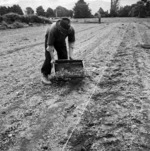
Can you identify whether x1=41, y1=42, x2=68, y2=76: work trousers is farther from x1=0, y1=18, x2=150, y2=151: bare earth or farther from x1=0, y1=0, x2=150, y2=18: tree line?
x1=0, y1=0, x2=150, y2=18: tree line

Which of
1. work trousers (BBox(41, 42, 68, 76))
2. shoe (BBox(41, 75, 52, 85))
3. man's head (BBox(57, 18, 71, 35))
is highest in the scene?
man's head (BBox(57, 18, 71, 35))

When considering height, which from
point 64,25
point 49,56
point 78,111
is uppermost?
point 64,25

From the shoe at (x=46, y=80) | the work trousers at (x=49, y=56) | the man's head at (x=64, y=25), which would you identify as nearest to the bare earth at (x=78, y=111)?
the shoe at (x=46, y=80)

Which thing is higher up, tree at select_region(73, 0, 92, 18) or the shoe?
tree at select_region(73, 0, 92, 18)

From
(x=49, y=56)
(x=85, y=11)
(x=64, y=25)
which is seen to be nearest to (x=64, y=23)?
(x=64, y=25)

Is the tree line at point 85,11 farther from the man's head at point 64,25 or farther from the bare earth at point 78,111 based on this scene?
the man's head at point 64,25

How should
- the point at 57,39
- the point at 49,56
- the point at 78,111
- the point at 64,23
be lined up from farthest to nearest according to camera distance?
the point at 49,56
the point at 57,39
the point at 64,23
the point at 78,111

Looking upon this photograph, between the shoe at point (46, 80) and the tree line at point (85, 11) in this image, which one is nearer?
the shoe at point (46, 80)

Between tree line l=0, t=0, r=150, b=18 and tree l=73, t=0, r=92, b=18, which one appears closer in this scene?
tree line l=0, t=0, r=150, b=18

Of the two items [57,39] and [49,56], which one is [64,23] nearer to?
[57,39]

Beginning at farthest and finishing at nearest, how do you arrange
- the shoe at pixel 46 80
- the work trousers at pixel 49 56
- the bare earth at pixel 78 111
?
1. the shoe at pixel 46 80
2. the work trousers at pixel 49 56
3. the bare earth at pixel 78 111

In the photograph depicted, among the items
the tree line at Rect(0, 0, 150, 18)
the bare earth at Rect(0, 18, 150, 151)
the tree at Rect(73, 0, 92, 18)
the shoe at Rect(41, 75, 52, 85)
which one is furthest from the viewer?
the tree at Rect(73, 0, 92, 18)

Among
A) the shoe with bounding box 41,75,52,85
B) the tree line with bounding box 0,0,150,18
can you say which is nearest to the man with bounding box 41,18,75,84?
the shoe with bounding box 41,75,52,85

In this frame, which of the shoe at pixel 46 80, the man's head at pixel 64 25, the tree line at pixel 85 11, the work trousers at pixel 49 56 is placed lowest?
the shoe at pixel 46 80
